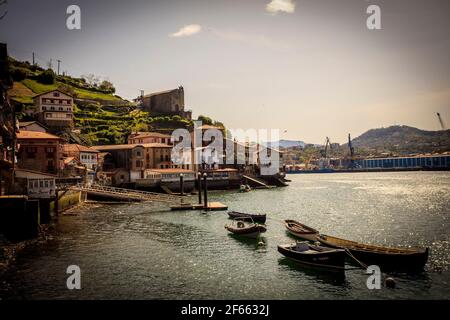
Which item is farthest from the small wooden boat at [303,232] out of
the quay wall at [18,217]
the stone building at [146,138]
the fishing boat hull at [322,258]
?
the stone building at [146,138]

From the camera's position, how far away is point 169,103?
162 m

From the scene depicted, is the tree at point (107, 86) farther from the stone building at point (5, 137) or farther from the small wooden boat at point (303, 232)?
the small wooden boat at point (303, 232)

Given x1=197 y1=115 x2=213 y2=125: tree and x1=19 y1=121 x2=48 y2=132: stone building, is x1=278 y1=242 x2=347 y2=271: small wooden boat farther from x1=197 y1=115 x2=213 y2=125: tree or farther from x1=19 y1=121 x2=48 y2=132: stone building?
x1=197 y1=115 x2=213 y2=125: tree

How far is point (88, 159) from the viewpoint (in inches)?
3593

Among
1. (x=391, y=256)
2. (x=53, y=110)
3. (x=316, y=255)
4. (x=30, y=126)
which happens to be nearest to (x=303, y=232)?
(x=316, y=255)

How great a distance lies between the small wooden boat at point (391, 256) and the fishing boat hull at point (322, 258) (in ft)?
11.0

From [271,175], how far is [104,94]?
96.5 m

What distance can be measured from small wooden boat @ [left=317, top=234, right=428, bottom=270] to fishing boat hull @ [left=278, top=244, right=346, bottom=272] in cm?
335

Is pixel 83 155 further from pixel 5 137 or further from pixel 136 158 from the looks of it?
pixel 5 137

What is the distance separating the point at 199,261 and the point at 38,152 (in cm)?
5205

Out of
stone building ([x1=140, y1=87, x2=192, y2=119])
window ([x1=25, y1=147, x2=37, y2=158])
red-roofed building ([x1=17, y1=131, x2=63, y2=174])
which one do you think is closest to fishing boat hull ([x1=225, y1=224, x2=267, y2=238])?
red-roofed building ([x1=17, y1=131, x2=63, y2=174])

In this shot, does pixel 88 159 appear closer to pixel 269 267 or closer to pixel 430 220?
pixel 269 267
